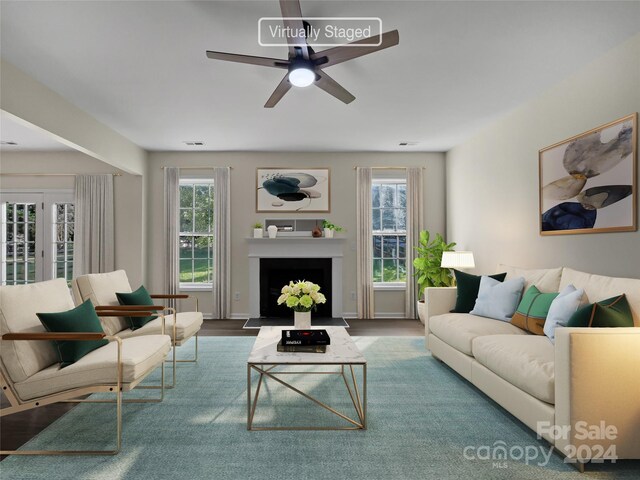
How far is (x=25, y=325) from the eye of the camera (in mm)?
2564

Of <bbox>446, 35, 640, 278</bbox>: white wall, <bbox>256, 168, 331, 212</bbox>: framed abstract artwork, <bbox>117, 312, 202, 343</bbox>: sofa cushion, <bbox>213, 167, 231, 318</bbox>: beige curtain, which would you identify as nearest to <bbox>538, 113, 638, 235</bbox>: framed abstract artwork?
<bbox>446, 35, 640, 278</bbox>: white wall

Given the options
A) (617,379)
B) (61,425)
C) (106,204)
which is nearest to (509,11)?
(617,379)

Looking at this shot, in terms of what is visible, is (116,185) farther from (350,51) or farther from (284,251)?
(350,51)

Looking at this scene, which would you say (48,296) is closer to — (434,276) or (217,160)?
(217,160)

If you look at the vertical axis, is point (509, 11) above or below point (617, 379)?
above

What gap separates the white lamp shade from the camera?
17.4 feet

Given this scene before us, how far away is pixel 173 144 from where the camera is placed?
6.14m

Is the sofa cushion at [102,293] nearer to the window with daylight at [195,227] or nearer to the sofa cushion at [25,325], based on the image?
the sofa cushion at [25,325]

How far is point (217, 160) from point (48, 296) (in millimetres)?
4161

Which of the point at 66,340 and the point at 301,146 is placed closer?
the point at 66,340

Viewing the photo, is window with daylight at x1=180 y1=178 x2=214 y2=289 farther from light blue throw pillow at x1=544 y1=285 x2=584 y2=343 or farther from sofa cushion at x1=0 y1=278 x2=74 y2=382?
light blue throw pillow at x1=544 y1=285 x2=584 y2=343

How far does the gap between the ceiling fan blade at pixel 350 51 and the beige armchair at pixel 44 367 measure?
218 centimetres

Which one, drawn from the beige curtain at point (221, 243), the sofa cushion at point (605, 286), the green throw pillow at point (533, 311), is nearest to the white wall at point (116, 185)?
the beige curtain at point (221, 243)

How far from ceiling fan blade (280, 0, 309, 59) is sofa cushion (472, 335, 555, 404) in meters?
2.40
